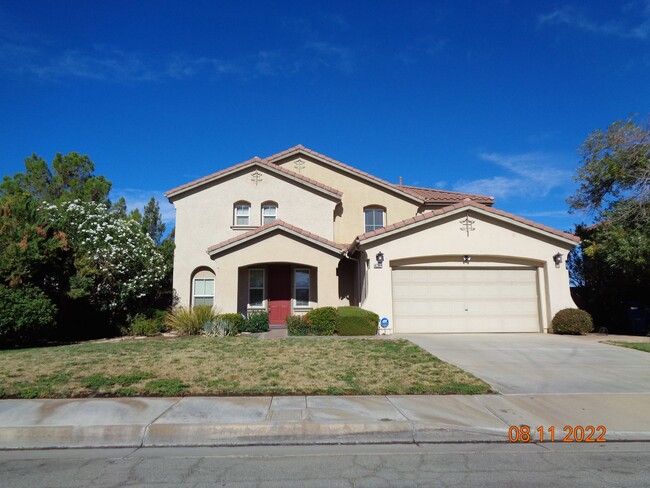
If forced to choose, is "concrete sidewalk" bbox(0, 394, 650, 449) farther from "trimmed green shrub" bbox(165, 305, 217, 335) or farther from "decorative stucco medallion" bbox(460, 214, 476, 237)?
"decorative stucco medallion" bbox(460, 214, 476, 237)

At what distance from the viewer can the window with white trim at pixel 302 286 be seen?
64.3 feet

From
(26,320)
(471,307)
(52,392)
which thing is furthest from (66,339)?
(471,307)

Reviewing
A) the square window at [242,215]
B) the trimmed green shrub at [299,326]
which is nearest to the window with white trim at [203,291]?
the square window at [242,215]

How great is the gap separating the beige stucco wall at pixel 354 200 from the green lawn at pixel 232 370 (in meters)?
9.04

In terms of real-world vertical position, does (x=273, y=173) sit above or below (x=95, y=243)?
above

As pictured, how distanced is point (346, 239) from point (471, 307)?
6.90 meters

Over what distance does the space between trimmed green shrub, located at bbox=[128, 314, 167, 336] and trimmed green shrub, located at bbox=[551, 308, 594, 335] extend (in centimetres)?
1428

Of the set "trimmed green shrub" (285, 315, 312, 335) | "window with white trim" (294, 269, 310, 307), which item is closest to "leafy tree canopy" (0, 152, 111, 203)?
"window with white trim" (294, 269, 310, 307)

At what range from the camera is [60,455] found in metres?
5.63

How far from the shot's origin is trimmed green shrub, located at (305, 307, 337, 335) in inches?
611

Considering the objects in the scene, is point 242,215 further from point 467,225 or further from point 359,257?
point 467,225

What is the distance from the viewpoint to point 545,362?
1052 cm

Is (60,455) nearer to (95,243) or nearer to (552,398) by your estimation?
(552,398)

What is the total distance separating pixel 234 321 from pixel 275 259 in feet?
9.74
